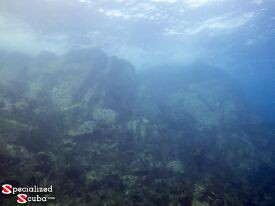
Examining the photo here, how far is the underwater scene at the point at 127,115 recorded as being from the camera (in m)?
10.0

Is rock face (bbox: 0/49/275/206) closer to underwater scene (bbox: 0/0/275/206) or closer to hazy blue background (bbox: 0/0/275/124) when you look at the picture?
underwater scene (bbox: 0/0/275/206)

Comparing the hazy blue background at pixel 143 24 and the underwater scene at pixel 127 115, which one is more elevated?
the hazy blue background at pixel 143 24

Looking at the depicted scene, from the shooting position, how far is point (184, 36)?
27.8 m

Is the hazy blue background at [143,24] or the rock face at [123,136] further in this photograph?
the hazy blue background at [143,24]

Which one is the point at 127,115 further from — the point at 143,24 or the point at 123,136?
the point at 143,24

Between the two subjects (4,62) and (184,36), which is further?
(184,36)

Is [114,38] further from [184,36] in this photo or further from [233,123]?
[233,123]

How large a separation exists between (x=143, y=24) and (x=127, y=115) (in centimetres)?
1110

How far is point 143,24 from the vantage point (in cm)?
2356

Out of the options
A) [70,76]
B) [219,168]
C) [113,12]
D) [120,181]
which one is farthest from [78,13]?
[219,168]

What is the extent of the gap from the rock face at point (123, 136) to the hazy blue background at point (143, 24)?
4.00 metres

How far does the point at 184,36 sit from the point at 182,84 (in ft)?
20.9

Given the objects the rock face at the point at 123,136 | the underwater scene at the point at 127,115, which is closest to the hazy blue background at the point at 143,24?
the underwater scene at the point at 127,115

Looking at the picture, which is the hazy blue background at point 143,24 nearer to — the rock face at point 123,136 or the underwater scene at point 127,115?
the underwater scene at point 127,115
